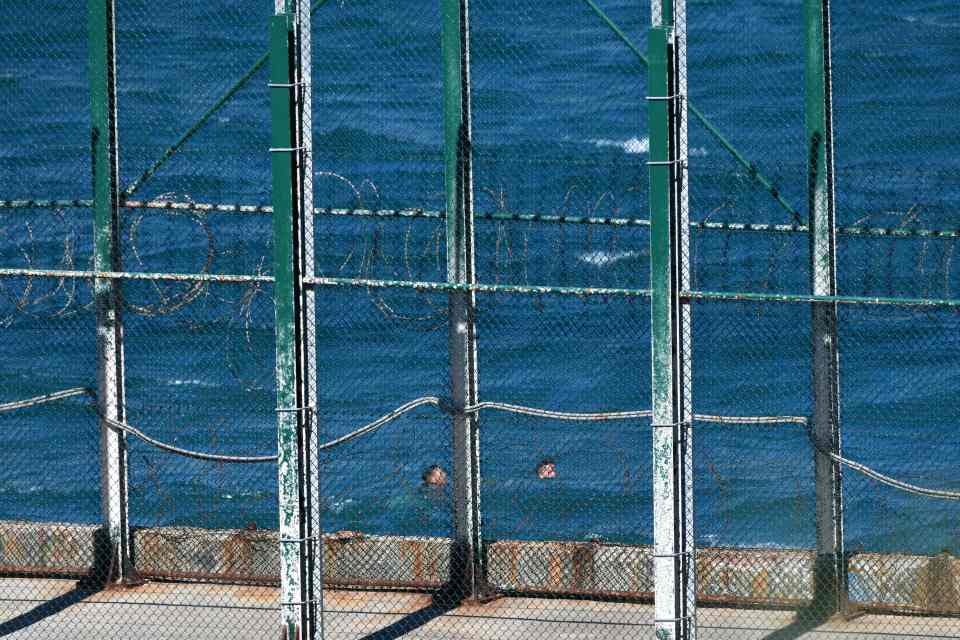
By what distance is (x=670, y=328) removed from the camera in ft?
25.4

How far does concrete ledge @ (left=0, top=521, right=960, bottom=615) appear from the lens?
366 inches

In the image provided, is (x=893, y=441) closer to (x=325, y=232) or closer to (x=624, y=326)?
(x=624, y=326)

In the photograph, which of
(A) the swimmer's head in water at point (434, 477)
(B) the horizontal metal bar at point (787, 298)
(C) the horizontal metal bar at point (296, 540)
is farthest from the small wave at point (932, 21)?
(C) the horizontal metal bar at point (296, 540)

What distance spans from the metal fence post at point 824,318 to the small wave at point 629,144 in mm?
25714

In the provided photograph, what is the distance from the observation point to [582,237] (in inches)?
1105

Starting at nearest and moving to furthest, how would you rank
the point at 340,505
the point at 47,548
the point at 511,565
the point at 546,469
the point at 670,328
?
the point at 670,328 → the point at 511,565 → the point at 47,548 → the point at 546,469 → the point at 340,505

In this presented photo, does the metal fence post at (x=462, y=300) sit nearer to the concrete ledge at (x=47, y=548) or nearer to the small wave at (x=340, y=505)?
the concrete ledge at (x=47, y=548)

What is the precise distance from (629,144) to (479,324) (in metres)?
8.79

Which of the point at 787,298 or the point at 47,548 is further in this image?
the point at 47,548

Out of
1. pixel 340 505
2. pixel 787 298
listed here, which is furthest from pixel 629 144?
pixel 787 298

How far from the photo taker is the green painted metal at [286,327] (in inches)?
313

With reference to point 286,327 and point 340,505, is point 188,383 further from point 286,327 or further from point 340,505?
point 286,327

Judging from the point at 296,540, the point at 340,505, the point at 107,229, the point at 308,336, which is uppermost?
the point at 107,229

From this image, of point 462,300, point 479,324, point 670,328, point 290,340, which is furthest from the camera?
point 479,324
